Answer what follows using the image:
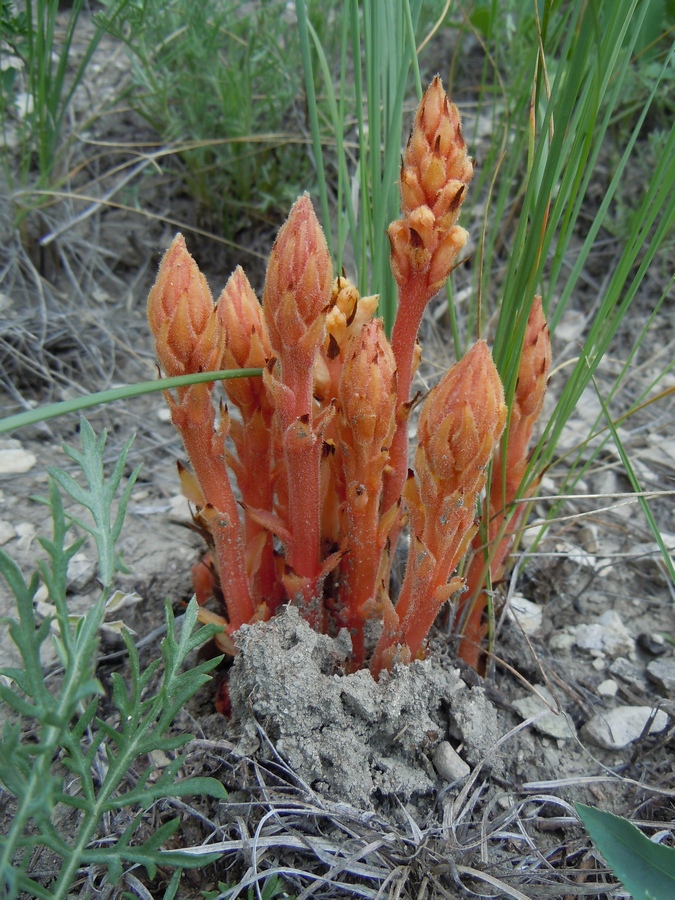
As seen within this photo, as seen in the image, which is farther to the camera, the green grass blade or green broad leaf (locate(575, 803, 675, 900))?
green broad leaf (locate(575, 803, 675, 900))

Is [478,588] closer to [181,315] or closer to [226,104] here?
[181,315]

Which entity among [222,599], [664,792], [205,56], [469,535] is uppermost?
[205,56]

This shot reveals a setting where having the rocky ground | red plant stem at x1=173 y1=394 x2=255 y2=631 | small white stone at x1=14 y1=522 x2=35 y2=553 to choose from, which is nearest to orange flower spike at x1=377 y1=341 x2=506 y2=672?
the rocky ground

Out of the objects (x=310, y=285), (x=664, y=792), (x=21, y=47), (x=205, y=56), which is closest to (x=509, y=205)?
(x=205, y=56)

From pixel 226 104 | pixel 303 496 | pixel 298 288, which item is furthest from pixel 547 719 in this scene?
pixel 226 104

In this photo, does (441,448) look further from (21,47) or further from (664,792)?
(21,47)

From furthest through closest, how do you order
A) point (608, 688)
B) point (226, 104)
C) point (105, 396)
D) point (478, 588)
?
point (226, 104) < point (608, 688) < point (478, 588) < point (105, 396)

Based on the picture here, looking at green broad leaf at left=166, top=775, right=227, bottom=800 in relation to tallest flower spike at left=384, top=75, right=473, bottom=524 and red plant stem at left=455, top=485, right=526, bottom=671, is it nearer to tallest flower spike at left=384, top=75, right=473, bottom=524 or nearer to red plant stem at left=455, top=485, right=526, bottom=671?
red plant stem at left=455, top=485, right=526, bottom=671
